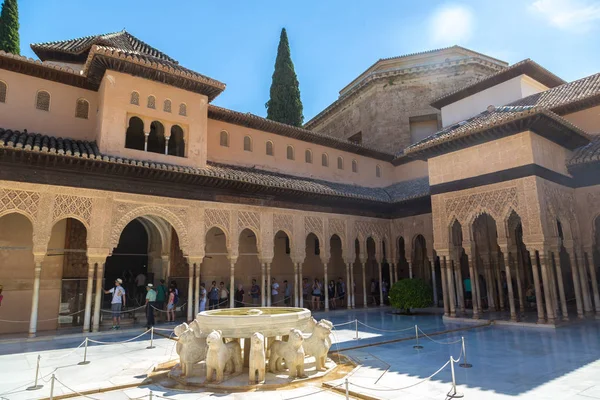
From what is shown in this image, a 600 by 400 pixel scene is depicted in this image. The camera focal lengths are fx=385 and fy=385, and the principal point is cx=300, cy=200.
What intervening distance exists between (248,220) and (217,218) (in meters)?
1.23

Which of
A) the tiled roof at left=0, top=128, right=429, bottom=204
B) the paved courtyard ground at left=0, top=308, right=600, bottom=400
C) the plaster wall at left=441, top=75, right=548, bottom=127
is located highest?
A: the plaster wall at left=441, top=75, right=548, bottom=127

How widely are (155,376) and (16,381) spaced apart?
2.11 meters

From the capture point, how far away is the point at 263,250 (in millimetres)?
14484

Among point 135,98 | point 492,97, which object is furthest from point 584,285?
point 135,98

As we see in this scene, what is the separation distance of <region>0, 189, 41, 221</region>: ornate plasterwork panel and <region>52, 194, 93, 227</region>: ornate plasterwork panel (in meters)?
0.46

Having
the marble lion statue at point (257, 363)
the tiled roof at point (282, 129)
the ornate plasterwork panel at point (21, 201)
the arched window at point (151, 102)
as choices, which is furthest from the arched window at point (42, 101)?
the marble lion statue at point (257, 363)

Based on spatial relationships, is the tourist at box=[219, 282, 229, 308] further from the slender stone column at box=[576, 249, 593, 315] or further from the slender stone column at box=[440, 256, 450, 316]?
the slender stone column at box=[576, 249, 593, 315]

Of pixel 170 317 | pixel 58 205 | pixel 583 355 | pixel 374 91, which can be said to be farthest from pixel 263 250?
pixel 374 91

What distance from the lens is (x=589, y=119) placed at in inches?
544

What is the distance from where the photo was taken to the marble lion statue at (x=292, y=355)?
5.98 m

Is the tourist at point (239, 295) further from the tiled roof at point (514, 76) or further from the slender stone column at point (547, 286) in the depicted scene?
the tiled roof at point (514, 76)

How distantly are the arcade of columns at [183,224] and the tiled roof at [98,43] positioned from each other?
5.47 m

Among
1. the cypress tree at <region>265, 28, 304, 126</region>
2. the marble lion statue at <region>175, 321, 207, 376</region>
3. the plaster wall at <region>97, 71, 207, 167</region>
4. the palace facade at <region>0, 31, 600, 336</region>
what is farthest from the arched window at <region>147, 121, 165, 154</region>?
the cypress tree at <region>265, 28, 304, 126</region>

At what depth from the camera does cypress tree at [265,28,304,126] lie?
26406 mm
